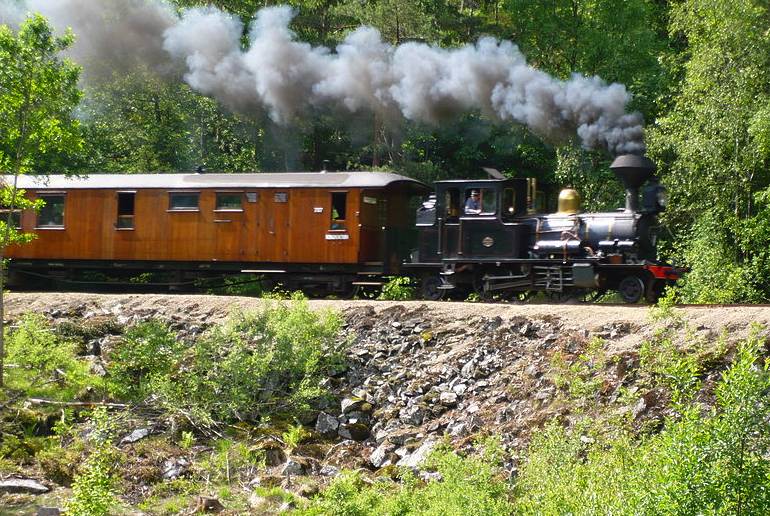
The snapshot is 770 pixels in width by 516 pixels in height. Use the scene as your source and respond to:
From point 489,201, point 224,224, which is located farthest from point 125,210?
point 489,201

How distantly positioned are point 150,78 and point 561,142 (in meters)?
14.4

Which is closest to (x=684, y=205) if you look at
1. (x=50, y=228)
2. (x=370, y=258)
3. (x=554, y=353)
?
(x=370, y=258)

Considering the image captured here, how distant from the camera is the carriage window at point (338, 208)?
19156mm

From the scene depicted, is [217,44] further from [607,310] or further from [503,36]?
[607,310]

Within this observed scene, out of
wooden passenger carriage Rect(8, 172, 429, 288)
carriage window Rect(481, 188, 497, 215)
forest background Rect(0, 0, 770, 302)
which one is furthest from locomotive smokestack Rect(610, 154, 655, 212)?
wooden passenger carriage Rect(8, 172, 429, 288)

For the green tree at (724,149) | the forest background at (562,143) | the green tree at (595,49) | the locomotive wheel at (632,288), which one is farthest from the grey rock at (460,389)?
the green tree at (595,49)

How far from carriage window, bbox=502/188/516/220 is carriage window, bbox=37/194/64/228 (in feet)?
34.7

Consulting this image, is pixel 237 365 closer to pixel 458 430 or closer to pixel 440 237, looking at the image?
pixel 458 430

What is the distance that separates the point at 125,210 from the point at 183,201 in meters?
1.56

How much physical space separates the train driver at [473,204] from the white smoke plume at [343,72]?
1.93 meters

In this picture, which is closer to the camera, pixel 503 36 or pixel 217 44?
pixel 217 44

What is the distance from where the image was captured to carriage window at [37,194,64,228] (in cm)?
2130

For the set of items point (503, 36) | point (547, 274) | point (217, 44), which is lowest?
point (547, 274)

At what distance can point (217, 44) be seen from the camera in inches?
893
